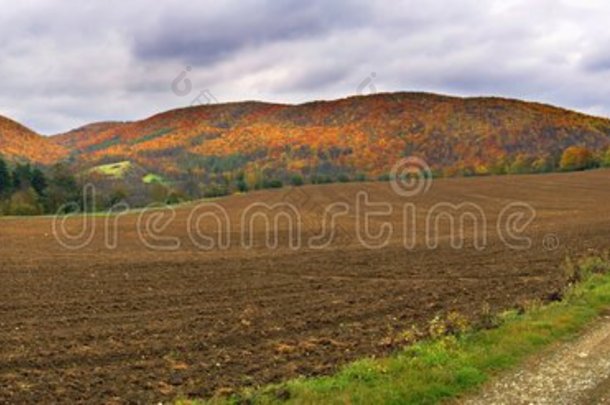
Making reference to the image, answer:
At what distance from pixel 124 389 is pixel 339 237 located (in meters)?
33.1

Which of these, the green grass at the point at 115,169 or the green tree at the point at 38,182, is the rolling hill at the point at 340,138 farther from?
the green tree at the point at 38,182

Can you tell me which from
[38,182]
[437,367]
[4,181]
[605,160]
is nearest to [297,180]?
[38,182]

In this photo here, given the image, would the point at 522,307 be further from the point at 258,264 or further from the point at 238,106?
the point at 238,106

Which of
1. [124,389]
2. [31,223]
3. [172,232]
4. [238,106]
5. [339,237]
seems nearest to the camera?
[124,389]

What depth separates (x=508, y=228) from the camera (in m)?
45.8

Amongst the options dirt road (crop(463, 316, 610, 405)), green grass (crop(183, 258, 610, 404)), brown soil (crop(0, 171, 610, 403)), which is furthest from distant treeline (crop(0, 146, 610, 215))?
dirt road (crop(463, 316, 610, 405))

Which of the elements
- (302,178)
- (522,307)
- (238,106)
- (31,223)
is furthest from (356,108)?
(522,307)

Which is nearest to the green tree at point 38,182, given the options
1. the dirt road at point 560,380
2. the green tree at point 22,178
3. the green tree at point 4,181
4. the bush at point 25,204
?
the green tree at point 22,178

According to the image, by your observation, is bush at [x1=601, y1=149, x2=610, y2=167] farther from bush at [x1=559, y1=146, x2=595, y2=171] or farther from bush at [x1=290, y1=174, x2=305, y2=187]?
bush at [x1=290, y1=174, x2=305, y2=187]

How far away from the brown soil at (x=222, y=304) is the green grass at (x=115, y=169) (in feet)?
299

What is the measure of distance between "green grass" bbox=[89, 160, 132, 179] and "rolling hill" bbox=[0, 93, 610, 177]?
1.43m

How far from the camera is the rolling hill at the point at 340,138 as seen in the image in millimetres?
126500

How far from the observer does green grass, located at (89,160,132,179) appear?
131 m

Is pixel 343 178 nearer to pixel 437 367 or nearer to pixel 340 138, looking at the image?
pixel 340 138
